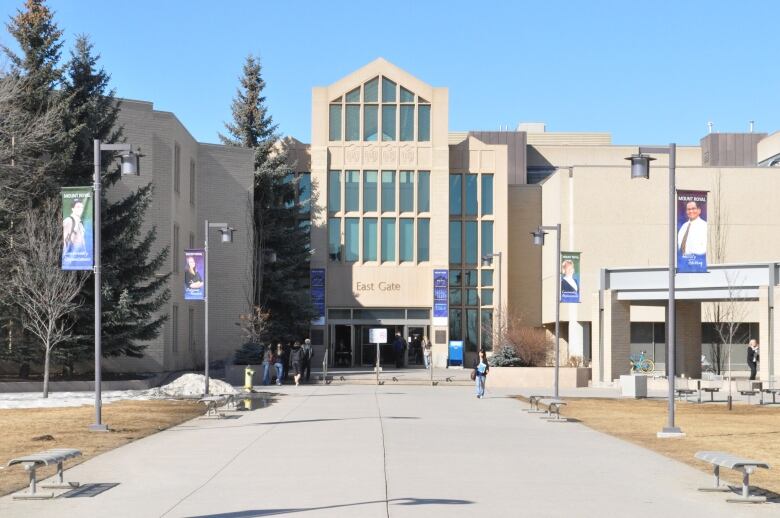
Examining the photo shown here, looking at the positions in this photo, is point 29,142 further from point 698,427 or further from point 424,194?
point 424,194

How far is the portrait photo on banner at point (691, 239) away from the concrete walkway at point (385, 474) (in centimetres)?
417

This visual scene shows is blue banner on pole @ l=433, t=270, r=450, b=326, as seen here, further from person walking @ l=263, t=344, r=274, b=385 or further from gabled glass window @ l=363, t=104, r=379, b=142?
person walking @ l=263, t=344, r=274, b=385

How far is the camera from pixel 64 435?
22906 mm

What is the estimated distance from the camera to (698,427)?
2683 cm

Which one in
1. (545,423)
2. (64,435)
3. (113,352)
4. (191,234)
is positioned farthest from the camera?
(191,234)

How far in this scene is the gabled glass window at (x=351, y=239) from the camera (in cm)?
6988

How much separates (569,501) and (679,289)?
3382 centimetres

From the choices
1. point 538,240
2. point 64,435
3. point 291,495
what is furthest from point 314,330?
point 291,495

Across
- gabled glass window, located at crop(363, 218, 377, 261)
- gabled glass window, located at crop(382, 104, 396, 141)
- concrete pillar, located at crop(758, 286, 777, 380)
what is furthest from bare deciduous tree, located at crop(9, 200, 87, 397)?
gabled glass window, located at crop(382, 104, 396, 141)

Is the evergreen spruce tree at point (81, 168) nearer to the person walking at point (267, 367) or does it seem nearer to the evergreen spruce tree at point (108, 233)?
the evergreen spruce tree at point (108, 233)

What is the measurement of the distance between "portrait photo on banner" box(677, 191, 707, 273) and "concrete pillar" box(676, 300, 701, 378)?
2747 cm

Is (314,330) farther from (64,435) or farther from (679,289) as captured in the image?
(64,435)

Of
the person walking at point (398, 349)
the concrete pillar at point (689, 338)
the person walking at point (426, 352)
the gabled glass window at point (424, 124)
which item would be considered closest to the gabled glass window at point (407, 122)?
the gabled glass window at point (424, 124)

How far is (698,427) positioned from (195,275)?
1822cm
